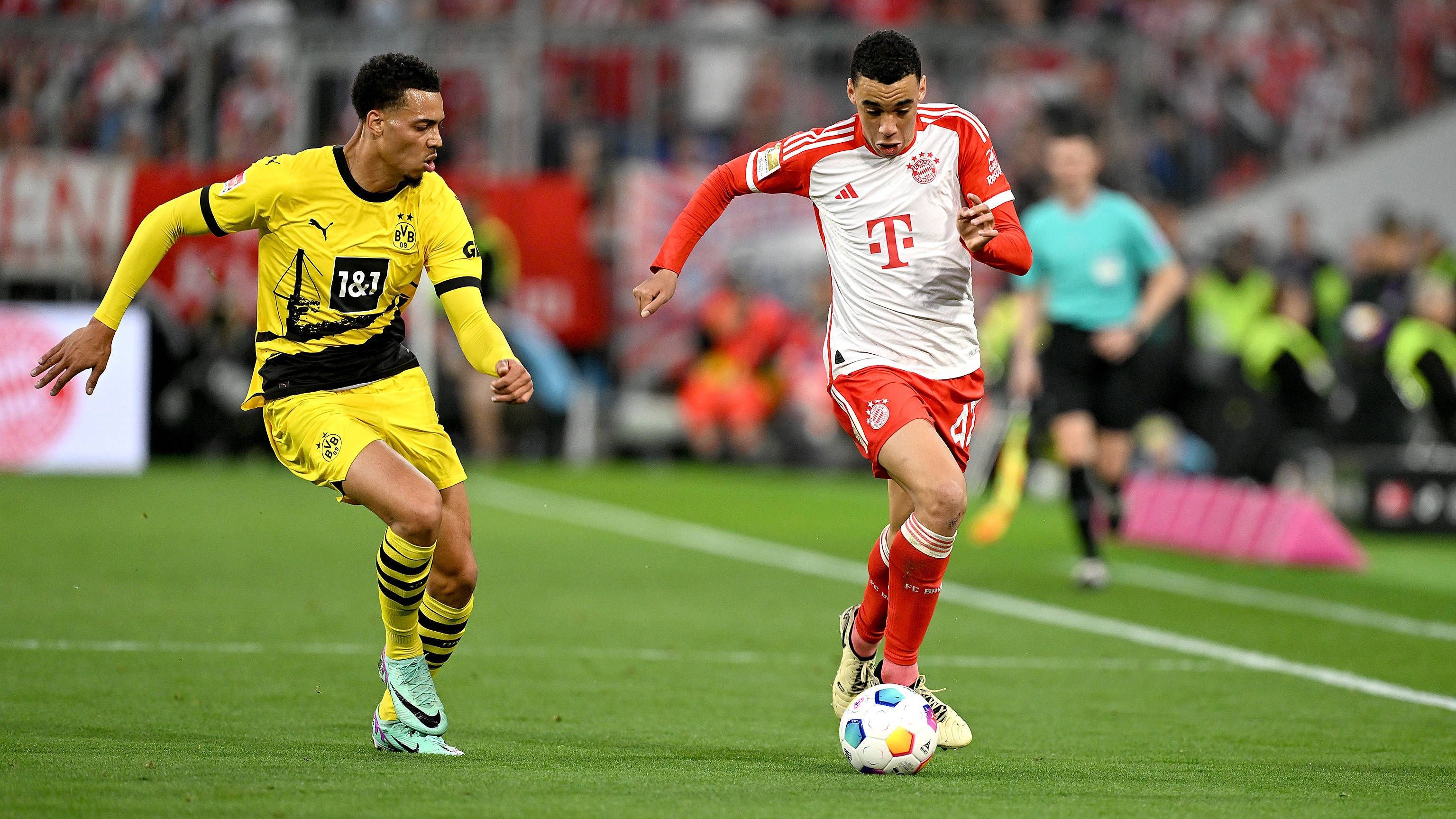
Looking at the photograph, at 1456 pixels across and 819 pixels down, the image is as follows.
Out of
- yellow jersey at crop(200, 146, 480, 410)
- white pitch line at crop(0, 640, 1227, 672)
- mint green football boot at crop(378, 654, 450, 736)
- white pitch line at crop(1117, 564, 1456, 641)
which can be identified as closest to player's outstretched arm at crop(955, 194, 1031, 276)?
yellow jersey at crop(200, 146, 480, 410)

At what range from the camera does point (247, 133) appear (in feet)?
64.2

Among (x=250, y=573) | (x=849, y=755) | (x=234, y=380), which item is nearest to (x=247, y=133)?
(x=234, y=380)

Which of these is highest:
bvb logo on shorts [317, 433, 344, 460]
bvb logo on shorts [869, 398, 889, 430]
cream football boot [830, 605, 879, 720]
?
bvb logo on shorts [869, 398, 889, 430]

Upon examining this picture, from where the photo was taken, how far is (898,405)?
6.29 metres

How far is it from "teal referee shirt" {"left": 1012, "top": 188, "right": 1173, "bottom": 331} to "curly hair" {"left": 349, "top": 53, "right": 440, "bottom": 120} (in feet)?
18.0

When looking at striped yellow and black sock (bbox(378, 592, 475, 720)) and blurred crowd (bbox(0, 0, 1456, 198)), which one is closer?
striped yellow and black sock (bbox(378, 592, 475, 720))

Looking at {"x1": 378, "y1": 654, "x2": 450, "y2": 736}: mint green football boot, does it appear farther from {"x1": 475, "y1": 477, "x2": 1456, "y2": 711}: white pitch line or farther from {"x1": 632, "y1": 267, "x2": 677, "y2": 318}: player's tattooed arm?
{"x1": 475, "y1": 477, "x2": 1456, "y2": 711}: white pitch line

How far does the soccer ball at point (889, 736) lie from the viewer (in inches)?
218

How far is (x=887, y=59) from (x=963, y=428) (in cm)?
130

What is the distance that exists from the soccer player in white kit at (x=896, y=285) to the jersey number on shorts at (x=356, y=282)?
890 millimetres

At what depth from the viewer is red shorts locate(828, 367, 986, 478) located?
6277mm

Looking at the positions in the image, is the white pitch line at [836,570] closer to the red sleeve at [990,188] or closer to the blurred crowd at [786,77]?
the red sleeve at [990,188]

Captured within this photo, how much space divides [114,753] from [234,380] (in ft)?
43.7

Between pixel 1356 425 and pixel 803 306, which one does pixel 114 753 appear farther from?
pixel 803 306
